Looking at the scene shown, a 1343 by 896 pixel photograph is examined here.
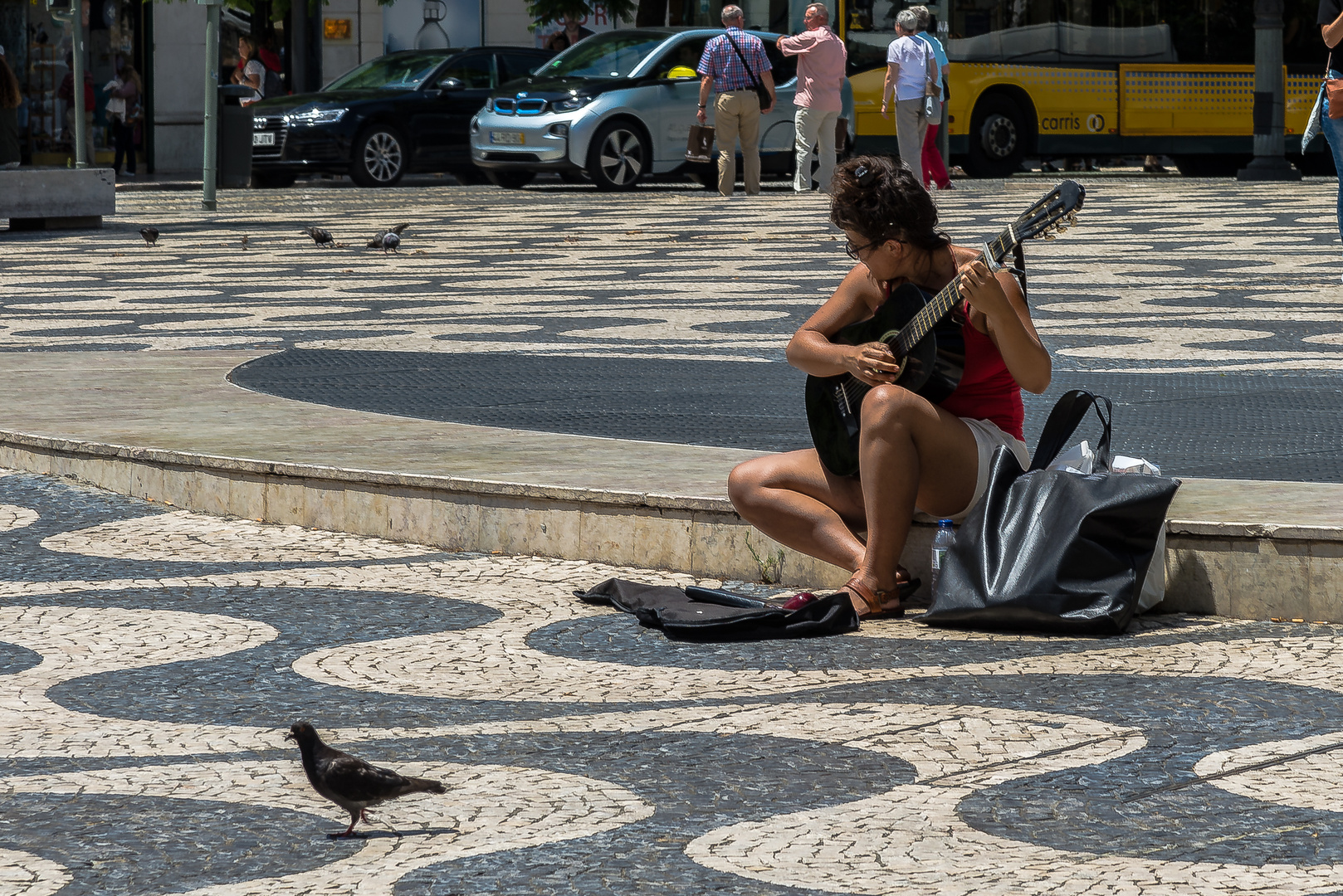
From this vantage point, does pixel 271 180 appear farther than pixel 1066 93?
No

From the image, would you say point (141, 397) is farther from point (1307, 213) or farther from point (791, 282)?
A: point (1307, 213)

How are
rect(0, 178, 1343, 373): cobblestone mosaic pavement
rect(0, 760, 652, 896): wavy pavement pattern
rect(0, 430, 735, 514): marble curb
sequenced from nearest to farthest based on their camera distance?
rect(0, 760, 652, 896): wavy pavement pattern, rect(0, 430, 735, 514): marble curb, rect(0, 178, 1343, 373): cobblestone mosaic pavement

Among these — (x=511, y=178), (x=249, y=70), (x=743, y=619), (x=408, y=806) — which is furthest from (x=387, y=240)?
(x=249, y=70)

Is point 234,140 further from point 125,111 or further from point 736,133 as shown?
point 125,111

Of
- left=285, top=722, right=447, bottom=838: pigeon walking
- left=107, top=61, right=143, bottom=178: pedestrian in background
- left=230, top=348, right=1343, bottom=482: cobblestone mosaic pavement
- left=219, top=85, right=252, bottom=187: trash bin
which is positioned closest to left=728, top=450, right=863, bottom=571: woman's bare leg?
left=230, top=348, right=1343, bottom=482: cobblestone mosaic pavement

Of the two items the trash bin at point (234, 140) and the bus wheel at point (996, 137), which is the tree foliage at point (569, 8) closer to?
the bus wheel at point (996, 137)

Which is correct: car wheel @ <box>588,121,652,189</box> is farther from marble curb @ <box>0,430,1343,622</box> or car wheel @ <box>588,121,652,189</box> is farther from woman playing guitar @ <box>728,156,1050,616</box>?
woman playing guitar @ <box>728,156,1050,616</box>

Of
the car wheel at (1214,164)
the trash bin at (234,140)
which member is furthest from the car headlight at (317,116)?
the car wheel at (1214,164)

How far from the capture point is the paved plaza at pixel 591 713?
111 inches

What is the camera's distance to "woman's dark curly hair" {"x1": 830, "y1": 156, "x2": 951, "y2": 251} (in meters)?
4.55

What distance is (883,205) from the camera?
14.9 ft

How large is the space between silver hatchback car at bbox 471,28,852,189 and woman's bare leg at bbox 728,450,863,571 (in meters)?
17.8

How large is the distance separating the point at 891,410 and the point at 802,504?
34 cm

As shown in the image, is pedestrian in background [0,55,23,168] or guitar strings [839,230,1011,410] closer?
guitar strings [839,230,1011,410]
